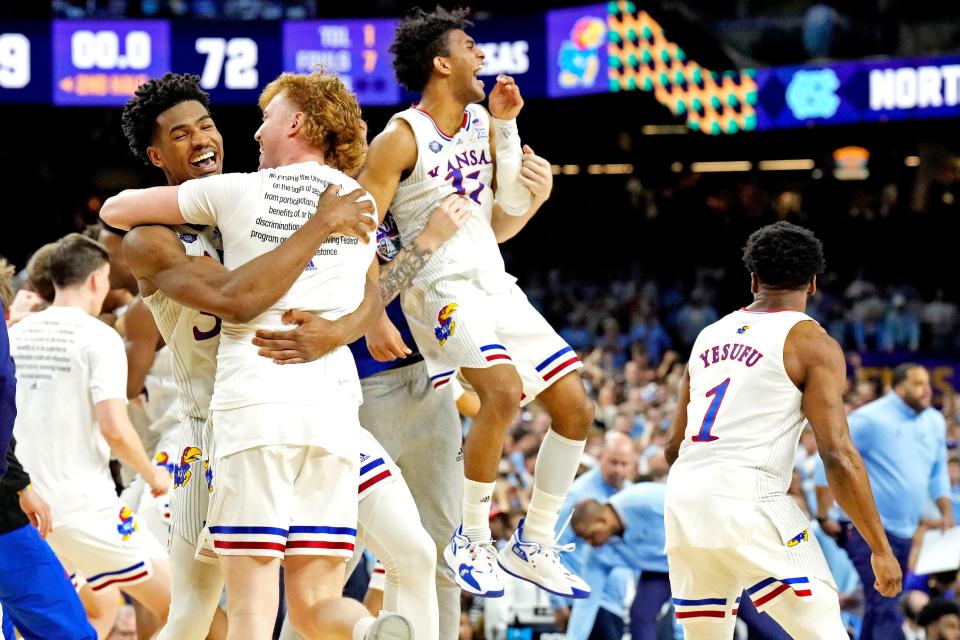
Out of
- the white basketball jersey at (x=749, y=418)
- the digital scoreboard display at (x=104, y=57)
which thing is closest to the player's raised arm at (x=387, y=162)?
the white basketball jersey at (x=749, y=418)

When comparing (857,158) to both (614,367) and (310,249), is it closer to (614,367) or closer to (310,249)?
(614,367)

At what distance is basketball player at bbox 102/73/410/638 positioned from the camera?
3.71 m

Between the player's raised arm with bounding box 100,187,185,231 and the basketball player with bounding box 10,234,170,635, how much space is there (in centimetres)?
214

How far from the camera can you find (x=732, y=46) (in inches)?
803

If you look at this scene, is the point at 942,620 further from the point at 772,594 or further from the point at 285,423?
the point at 285,423

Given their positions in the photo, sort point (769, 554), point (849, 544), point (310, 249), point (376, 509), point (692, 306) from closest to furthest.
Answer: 1. point (310, 249)
2. point (376, 509)
3. point (769, 554)
4. point (849, 544)
5. point (692, 306)

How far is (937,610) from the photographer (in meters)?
8.33

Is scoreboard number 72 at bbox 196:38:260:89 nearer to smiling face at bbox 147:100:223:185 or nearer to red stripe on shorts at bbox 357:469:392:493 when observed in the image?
smiling face at bbox 147:100:223:185

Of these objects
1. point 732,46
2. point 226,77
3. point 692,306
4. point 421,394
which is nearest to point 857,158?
point 732,46

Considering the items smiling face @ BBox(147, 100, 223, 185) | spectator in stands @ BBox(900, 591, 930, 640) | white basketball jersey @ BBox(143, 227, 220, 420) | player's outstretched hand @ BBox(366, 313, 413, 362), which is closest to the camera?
white basketball jersey @ BBox(143, 227, 220, 420)

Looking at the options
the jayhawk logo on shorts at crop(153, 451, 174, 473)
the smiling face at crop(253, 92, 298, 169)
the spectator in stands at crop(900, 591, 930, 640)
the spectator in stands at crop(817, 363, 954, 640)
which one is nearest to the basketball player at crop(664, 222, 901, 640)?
the smiling face at crop(253, 92, 298, 169)

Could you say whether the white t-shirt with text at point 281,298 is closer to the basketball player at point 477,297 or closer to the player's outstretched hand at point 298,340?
the player's outstretched hand at point 298,340

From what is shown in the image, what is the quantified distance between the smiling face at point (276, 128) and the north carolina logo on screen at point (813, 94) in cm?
1419

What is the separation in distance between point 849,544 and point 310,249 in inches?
237
